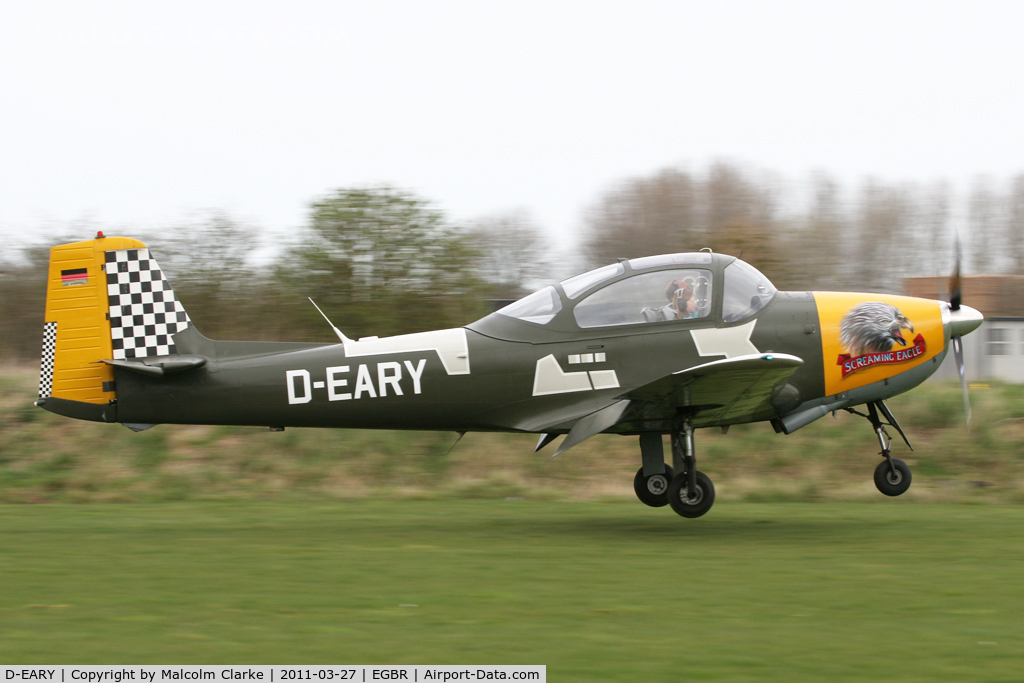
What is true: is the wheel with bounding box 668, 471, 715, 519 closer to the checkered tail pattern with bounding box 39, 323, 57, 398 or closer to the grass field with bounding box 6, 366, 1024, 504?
Result: the grass field with bounding box 6, 366, 1024, 504

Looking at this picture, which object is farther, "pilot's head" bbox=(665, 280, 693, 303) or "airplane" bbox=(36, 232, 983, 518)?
"pilot's head" bbox=(665, 280, 693, 303)

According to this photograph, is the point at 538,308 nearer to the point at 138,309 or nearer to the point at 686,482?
the point at 686,482

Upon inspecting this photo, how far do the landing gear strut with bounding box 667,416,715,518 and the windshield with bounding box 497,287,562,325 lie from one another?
1560 millimetres

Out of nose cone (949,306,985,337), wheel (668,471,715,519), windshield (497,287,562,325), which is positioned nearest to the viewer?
wheel (668,471,715,519)

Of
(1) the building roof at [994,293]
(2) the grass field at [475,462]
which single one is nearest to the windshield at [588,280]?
(2) the grass field at [475,462]

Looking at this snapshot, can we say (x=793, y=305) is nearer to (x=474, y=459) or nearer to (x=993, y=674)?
(x=993, y=674)

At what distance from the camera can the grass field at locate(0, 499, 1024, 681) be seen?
4559 millimetres

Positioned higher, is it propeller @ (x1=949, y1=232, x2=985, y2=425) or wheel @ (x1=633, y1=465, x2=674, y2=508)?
propeller @ (x1=949, y1=232, x2=985, y2=425)

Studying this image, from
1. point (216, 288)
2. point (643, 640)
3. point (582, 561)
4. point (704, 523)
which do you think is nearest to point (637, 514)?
point (704, 523)

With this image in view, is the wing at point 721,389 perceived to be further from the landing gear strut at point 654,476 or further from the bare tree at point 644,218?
the bare tree at point 644,218

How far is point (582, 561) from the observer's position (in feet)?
23.4

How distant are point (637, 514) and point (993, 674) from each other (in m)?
6.10

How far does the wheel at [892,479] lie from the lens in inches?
364

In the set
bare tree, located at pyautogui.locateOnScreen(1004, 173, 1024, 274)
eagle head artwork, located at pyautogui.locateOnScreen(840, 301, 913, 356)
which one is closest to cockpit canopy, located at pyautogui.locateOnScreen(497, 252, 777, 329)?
eagle head artwork, located at pyautogui.locateOnScreen(840, 301, 913, 356)
